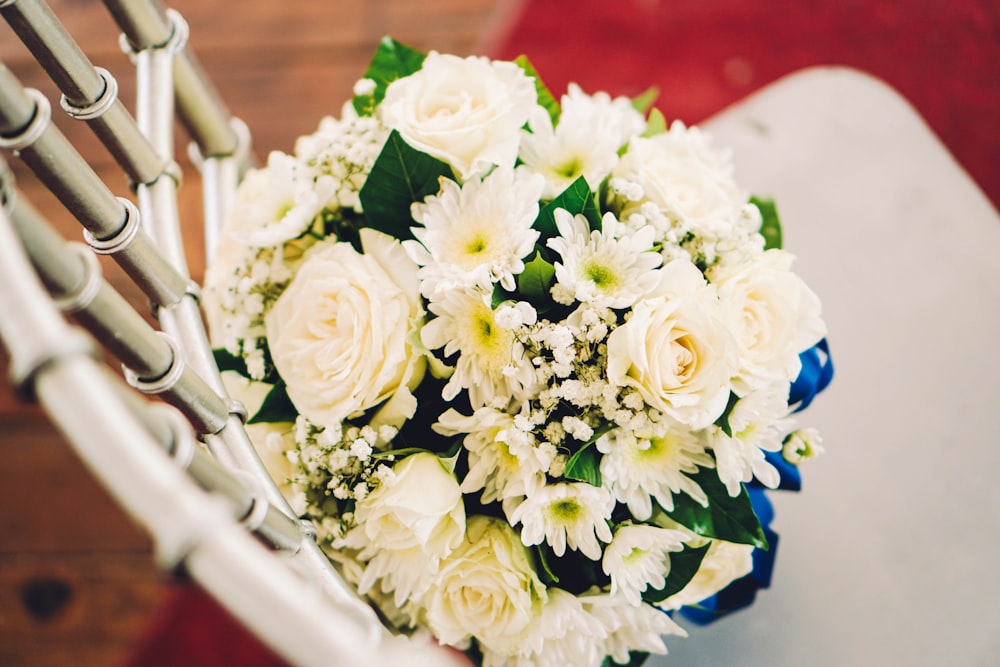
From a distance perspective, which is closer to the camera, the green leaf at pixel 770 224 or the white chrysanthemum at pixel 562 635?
the white chrysanthemum at pixel 562 635

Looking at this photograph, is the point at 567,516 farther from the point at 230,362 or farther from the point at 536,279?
the point at 230,362

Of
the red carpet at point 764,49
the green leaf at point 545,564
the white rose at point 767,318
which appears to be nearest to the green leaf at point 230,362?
the green leaf at point 545,564

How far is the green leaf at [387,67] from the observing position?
62cm

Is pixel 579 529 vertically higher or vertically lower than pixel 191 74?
lower

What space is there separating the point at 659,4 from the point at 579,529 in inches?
57.4

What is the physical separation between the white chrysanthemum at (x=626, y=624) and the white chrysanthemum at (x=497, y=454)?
0.11 metres

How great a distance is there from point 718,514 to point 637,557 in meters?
0.07

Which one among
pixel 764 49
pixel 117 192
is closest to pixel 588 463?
pixel 764 49

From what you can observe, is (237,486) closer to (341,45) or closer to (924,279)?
(924,279)

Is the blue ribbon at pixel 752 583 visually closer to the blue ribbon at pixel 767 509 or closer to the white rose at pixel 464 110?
the blue ribbon at pixel 767 509

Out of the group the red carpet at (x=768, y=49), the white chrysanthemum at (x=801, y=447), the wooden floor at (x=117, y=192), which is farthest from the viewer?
the red carpet at (x=768, y=49)

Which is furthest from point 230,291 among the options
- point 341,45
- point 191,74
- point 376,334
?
point 341,45

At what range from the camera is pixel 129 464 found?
0.78 feet

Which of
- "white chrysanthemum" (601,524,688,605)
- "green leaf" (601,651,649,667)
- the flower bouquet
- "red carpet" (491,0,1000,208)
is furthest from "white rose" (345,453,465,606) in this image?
"red carpet" (491,0,1000,208)
